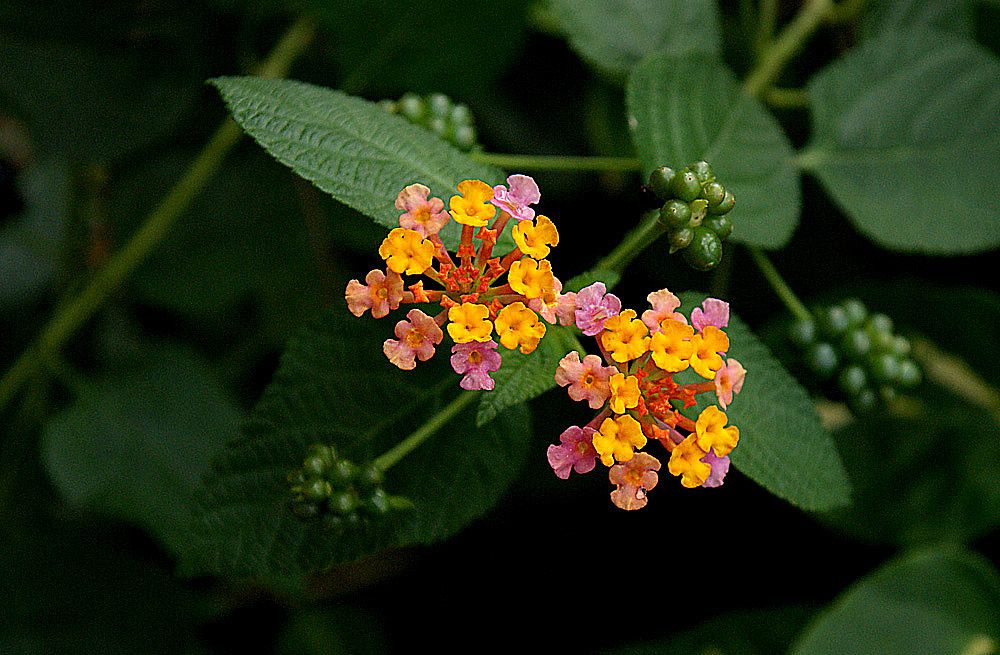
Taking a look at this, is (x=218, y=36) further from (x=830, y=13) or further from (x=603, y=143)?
(x=830, y=13)

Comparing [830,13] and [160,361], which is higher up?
[830,13]

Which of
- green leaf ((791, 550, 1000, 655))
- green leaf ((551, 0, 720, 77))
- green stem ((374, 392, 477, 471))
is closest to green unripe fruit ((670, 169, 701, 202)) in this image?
green stem ((374, 392, 477, 471))

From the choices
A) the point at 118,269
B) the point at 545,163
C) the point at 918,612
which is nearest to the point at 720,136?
the point at 545,163

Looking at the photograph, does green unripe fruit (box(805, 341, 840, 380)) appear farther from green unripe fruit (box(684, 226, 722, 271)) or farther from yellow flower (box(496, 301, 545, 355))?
yellow flower (box(496, 301, 545, 355))

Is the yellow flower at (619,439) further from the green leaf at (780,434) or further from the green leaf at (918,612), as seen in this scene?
the green leaf at (918,612)

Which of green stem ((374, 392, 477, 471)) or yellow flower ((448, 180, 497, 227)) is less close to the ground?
yellow flower ((448, 180, 497, 227))

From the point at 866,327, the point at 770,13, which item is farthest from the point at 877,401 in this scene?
the point at 770,13

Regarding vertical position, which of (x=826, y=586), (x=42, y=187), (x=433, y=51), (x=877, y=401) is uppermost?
(x=433, y=51)
